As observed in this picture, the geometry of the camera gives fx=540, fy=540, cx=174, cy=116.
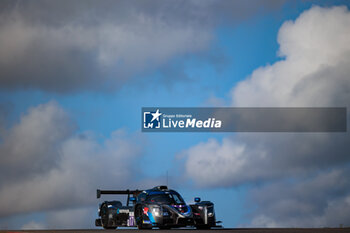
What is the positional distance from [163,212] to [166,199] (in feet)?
5.06

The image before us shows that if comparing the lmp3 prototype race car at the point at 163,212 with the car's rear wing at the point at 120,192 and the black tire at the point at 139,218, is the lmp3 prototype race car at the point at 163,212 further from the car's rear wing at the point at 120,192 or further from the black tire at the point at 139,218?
the car's rear wing at the point at 120,192

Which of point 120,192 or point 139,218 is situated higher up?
point 120,192

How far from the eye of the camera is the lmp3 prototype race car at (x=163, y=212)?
85.8 feet

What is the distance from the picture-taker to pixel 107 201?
31.5 metres

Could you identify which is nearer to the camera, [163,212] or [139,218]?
[163,212]

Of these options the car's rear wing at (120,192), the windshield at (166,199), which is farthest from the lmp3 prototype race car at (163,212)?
the car's rear wing at (120,192)

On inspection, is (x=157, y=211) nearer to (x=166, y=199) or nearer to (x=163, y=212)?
(x=163, y=212)

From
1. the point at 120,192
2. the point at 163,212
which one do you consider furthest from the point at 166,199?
the point at 120,192

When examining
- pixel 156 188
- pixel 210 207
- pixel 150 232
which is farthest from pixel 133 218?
pixel 150 232

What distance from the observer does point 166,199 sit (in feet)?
90.7

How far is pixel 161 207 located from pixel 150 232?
14.0 feet

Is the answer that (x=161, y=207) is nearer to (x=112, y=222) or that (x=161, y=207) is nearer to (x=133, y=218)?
(x=133, y=218)

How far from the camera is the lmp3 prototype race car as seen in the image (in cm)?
2614

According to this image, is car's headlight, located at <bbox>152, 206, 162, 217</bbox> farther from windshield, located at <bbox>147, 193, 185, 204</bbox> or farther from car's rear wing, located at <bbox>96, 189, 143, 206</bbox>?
car's rear wing, located at <bbox>96, 189, 143, 206</bbox>
